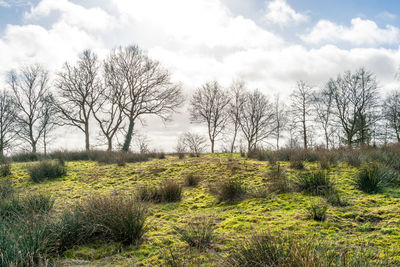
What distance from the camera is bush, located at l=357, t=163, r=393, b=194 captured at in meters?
4.49

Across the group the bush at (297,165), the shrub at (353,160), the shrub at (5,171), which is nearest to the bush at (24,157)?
the shrub at (5,171)

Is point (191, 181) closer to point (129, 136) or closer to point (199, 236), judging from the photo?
point (199, 236)

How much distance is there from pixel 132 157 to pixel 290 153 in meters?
7.83

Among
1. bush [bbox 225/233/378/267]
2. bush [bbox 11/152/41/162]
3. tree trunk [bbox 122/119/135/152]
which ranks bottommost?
bush [bbox 225/233/378/267]

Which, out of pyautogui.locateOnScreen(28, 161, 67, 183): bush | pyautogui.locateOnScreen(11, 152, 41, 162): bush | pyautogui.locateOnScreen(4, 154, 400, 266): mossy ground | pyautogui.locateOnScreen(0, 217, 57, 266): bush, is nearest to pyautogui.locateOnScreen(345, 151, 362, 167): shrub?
pyautogui.locateOnScreen(4, 154, 400, 266): mossy ground

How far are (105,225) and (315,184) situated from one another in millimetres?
4299

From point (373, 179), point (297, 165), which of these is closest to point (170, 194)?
point (297, 165)

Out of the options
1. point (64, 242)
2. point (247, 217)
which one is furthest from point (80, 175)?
point (247, 217)

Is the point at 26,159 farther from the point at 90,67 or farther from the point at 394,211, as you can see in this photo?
the point at 394,211

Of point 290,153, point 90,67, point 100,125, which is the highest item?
point 90,67

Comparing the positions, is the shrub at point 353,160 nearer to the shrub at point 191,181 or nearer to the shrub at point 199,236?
the shrub at point 191,181

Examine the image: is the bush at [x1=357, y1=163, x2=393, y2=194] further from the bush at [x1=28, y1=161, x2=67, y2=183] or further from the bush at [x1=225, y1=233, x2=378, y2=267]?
the bush at [x1=28, y1=161, x2=67, y2=183]

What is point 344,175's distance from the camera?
18.4 feet

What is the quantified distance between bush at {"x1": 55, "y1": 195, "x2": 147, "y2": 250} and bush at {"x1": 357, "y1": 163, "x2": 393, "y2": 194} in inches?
182
